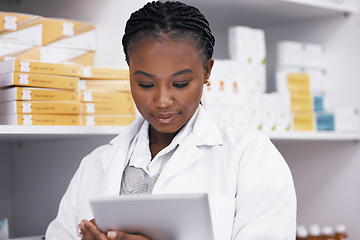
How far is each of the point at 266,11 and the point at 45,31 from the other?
3.26ft

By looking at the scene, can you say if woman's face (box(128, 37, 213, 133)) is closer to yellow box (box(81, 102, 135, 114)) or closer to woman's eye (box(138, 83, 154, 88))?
woman's eye (box(138, 83, 154, 88))

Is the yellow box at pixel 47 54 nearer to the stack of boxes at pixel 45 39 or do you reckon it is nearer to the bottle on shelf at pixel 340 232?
the stack of boxes at pixel 45 39

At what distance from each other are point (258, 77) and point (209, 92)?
281 millimetres

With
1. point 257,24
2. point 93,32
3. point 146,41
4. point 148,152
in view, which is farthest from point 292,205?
point 257,24

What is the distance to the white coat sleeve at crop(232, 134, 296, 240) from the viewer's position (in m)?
1.20

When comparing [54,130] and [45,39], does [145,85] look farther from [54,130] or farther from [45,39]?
[45,39]

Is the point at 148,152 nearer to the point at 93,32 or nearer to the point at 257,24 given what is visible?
the point at 93,32

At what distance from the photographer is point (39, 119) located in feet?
5.20

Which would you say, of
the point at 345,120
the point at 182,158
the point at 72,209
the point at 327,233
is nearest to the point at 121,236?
the point at 182,158

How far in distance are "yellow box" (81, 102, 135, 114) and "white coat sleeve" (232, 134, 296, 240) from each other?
0.55m

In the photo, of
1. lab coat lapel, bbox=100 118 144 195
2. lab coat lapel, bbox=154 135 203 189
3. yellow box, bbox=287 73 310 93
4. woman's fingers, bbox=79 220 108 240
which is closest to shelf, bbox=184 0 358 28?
yellow box, bbox=287 73 310 93

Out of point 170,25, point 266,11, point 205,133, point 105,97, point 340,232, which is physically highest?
point 266,11

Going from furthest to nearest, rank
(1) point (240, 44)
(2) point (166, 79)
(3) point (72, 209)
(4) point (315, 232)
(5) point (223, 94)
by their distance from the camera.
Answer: (4) point (315, 232) → (1) point (240, 44) → (5) point (223, 94) → (3) point (72, 209) → (2) point (166, 79)

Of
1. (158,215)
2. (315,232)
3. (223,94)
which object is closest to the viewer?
(158,215)
